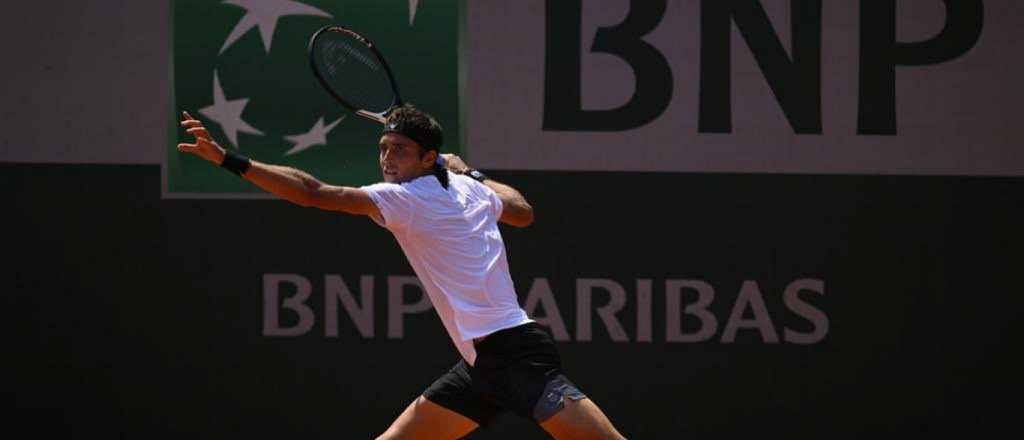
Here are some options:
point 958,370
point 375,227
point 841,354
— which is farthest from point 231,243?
point 958,370

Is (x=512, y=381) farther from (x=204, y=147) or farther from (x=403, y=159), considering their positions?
(x=204, y=147)

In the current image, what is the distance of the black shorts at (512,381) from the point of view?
4416 millimetres

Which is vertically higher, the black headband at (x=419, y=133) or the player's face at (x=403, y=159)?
the black headband at (x=419, y=133)

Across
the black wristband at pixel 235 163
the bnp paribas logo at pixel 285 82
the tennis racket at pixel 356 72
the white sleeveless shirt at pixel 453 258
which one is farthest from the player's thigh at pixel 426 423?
the bnp paribas logo at pixel 285 82

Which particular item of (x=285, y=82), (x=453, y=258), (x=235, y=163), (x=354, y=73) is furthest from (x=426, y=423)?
(x=285, y=82)

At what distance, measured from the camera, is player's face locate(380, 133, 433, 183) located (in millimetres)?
4621

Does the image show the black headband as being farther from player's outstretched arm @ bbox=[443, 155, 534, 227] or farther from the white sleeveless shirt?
player's outstretched arm @ bbox=[443, 155, 534, 227]

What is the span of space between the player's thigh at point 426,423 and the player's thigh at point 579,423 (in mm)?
376

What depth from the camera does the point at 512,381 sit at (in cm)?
447

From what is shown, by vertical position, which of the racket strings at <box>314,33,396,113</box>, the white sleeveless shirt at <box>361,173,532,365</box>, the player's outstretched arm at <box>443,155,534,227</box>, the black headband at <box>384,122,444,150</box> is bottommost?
the white sleeveless shirt at <box>361,173,532,365</box>

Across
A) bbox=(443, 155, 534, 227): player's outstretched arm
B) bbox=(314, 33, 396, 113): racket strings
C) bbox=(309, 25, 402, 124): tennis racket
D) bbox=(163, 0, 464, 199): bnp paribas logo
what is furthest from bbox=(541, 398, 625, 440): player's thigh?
bbox=(163, 0, 464, 199): bnp paribas logo

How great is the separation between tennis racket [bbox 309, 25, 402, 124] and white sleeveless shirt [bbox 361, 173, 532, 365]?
863 mm

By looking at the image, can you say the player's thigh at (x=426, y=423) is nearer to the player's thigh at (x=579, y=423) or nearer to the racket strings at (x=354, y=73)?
the player's thigh at (x=579, y=423)

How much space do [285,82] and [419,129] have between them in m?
1.95
